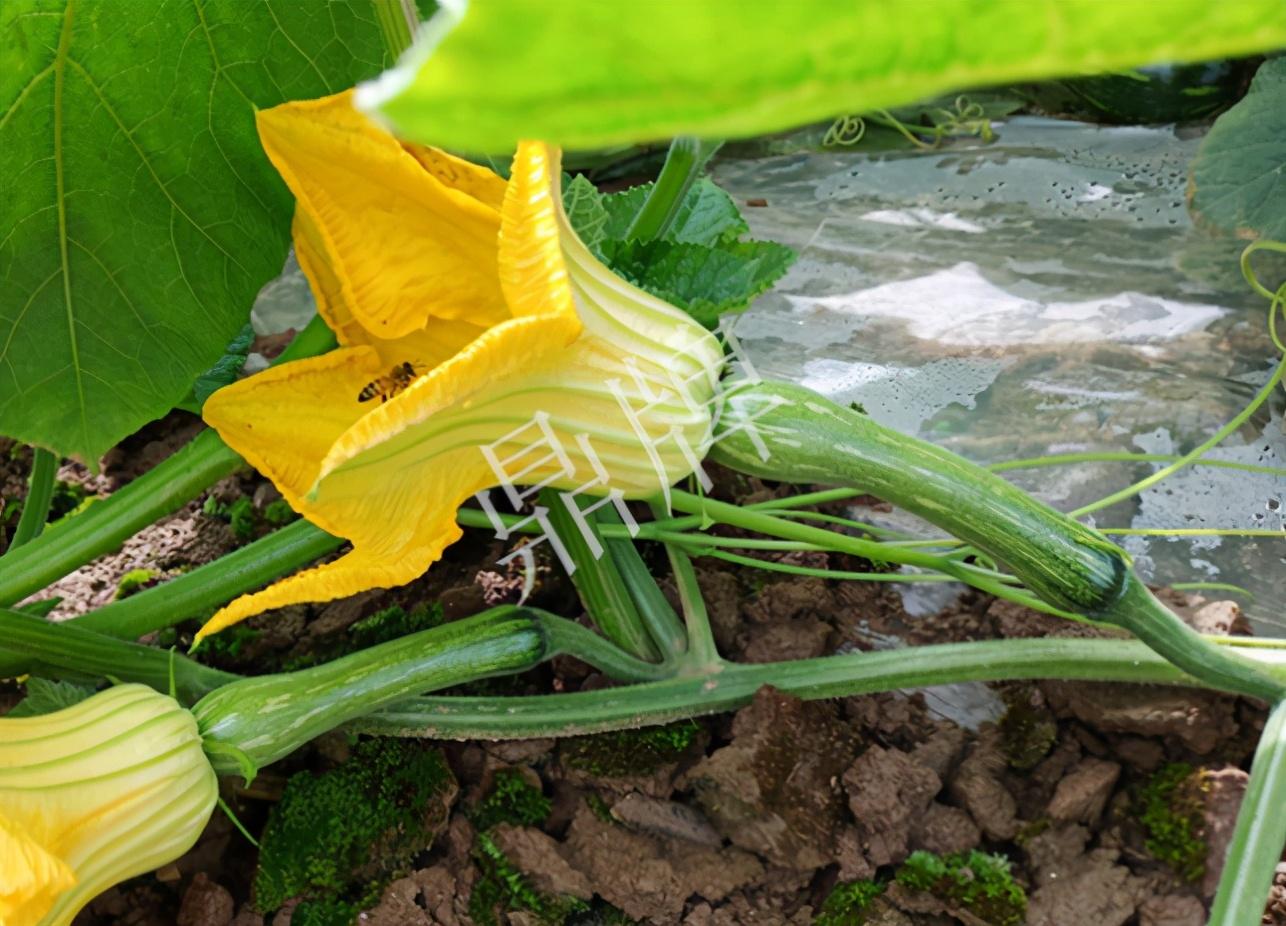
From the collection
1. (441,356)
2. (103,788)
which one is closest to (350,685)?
(103,788)

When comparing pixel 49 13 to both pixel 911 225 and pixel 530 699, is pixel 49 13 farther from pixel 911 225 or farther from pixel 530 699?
pixel 911 225

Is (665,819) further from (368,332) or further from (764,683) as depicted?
(368,332)

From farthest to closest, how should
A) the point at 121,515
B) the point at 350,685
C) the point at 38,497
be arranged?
the point at 38,497 < the point at 121,515 < the point at 350,685

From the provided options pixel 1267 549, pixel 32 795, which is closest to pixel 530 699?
pixel 32 795

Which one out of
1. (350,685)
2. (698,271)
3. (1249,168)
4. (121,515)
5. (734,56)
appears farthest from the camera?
(1249,168)

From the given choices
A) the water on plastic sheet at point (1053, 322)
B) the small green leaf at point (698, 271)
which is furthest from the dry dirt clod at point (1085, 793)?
the small green leaf at point (698, 271)

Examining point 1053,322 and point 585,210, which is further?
point 1053,322

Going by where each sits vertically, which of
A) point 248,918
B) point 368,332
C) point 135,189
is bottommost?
point 248,918

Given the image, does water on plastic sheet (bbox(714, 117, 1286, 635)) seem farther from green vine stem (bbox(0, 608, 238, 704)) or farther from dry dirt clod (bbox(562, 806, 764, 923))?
green vine stem (bbox(0, 608, 238, 704))
